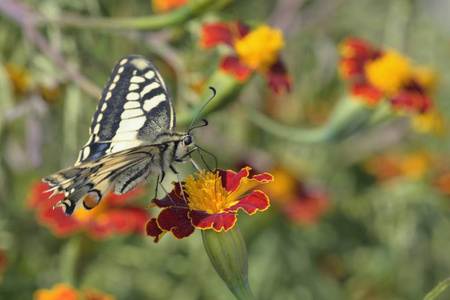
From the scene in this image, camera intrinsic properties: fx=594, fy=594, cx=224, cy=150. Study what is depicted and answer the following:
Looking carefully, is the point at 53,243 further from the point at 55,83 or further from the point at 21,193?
the point at 55,83

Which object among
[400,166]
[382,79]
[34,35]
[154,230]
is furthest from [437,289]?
[400,166]

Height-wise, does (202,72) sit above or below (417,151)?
above

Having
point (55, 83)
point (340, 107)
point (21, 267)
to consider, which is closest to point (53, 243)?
point (21, 267)

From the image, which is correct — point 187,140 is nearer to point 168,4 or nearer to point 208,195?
point 208,195

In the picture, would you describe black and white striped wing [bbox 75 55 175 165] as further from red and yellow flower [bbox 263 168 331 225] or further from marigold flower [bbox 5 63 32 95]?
red and yellow flower [bbox 263 168 331 225]

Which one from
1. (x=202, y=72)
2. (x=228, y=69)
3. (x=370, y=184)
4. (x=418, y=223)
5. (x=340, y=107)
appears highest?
(x=202, y=72)

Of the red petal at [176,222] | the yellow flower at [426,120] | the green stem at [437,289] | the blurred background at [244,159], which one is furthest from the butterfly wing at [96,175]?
the yellow flower at [426,120]

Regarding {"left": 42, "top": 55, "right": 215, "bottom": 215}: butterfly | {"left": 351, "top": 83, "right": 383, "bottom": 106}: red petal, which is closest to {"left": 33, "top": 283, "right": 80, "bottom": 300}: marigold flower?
{"left": 42, "top": 55, "right": 215, "bottom": 215}: butterfly
